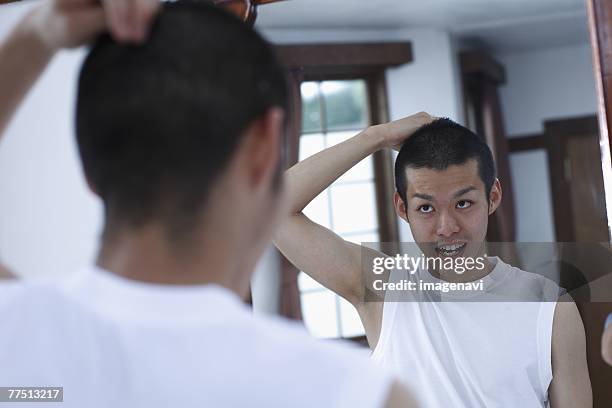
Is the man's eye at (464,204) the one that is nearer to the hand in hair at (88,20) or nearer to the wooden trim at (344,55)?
the wooden trim at (344,55)

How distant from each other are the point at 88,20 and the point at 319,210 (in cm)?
60

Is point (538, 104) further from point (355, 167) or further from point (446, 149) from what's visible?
point (355, 167)

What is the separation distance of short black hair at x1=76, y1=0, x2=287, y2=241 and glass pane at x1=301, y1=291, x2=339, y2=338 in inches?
24.2

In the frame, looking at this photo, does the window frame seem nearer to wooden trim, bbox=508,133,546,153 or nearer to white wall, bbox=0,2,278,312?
wooden trim, bbox=508,133,546,153

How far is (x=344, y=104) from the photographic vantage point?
0.96m

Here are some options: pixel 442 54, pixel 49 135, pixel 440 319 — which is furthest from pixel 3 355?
pixel 49 135

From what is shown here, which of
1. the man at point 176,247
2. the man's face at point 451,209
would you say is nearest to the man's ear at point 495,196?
the man's face at point 451,209

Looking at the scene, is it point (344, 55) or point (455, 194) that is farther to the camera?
point (344, 55)

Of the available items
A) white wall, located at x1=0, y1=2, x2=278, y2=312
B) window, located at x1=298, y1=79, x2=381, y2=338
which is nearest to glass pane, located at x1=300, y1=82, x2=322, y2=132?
window, located at x1=298, y1=79, x2=381, y2=338

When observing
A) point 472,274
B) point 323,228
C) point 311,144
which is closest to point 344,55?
point 311,144

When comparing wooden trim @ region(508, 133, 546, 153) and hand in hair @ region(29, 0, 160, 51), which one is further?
wooden trim @ region(508, 133, 546, 153)

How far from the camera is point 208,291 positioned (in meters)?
0.33

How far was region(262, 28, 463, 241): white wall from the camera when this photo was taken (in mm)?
917

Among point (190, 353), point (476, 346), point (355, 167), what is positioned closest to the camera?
point (190, 353)
